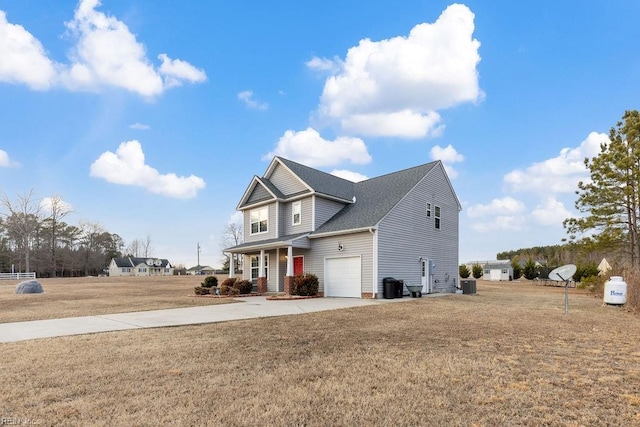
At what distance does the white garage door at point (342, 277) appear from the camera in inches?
694

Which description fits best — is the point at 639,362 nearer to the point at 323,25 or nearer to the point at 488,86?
the point at 488,86

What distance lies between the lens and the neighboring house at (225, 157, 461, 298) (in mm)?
17562

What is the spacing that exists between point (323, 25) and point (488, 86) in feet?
28.4

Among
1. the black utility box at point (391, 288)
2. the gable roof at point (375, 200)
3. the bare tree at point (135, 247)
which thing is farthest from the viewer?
the bare tree at point (135, 247)

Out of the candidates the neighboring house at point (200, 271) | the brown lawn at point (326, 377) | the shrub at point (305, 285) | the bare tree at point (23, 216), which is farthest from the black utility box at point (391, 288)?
the neighboring house at point (200, 271)

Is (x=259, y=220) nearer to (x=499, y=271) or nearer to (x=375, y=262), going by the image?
(x=375, y=262)

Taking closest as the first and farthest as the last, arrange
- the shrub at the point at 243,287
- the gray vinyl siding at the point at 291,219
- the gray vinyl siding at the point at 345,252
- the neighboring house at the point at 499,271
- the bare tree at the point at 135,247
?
1. the gray vinyl siding at the point at 345,252
2. the shrub at the point at 243,287
3. the gray vinyl siding at the point at 291,219
4. the neighboring house at the point at 499,271
5. the bare tree at the point at 135,247

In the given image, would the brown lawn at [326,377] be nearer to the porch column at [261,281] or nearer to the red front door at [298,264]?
the red front door at [298,264]

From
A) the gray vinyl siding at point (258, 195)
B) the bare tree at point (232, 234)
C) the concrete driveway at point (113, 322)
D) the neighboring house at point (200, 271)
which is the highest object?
the gray vinyl siding at point (258, 195)

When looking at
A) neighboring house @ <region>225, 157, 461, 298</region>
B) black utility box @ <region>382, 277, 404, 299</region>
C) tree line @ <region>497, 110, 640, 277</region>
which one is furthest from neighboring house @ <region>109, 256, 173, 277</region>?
tree line @ <region>497, 110, 640, 277</region>

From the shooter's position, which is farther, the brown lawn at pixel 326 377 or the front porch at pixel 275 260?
the front porch at pixel 275 260

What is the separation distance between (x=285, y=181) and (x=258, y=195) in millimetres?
2447

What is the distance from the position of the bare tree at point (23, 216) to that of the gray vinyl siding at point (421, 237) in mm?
56980

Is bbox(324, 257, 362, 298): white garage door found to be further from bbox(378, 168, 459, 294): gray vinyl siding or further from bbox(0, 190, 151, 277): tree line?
bbox(0, 190, 151, 277): tree line
